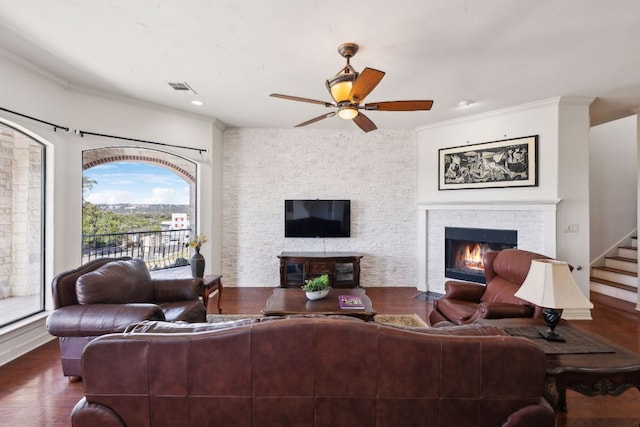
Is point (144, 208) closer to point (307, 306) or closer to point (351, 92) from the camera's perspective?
point (307, 306)

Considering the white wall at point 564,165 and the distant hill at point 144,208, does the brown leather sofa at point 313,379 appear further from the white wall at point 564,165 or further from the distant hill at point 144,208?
the distant hill at point 144,208

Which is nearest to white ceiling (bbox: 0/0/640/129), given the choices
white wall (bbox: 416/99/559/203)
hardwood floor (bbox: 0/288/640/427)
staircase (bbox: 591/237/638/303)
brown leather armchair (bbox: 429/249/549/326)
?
white wall (bbox: 416/99/559/203)

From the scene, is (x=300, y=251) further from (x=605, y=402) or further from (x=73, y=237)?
(x=605, y=402)

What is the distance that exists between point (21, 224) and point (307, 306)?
10.5ft

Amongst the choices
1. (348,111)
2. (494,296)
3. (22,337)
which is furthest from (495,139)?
(22,337)

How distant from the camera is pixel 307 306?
2.85 meters

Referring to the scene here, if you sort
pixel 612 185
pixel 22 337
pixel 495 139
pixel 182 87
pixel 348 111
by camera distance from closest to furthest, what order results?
1. pixel 348 111
2. pixel 22 337
3. pixel 182 87
4. pixel 495 139
5. pixel 612 185

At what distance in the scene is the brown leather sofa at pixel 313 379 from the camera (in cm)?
116

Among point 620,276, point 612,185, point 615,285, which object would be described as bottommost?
point 615,285

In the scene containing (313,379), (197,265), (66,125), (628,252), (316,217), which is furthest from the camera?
(316,217)

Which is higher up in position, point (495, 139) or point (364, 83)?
point (495, 139)

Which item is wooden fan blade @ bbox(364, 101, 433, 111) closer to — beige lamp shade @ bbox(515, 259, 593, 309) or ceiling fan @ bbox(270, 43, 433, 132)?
ceiling fan @ bbox(270, 43, 433, 132)

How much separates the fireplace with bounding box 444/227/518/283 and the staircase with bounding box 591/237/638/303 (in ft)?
6.73

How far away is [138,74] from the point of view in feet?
10.3
